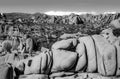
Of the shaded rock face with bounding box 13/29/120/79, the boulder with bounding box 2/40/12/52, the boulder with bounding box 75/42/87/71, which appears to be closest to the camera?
the shaded rock face with bounding box 13/29/120/79

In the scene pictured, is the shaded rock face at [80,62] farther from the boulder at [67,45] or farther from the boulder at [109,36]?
the boulder at [109,36]

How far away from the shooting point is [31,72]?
1297 inches

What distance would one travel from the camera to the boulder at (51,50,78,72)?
32.3 metres

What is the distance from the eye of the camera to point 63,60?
106 feet

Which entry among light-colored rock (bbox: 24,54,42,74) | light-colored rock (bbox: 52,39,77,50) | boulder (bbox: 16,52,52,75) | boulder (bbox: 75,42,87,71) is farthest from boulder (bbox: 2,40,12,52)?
boulder (bbox: 75,42,87,71)

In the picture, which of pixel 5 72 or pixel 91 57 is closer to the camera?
pixel 5 72

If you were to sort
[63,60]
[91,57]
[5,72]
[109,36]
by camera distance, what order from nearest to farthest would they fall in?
[5,72] → [63,60] → [91,57] → [109,36]

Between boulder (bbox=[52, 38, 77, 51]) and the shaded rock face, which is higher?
boulder (bbox=[52, 38, 77, 51])

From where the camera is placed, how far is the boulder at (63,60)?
1272 inches

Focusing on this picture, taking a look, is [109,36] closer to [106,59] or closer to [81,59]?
[106,59]

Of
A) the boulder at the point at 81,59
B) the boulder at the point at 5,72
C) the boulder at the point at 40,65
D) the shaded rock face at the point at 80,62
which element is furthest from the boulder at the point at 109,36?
the boulder at the point at 5,72

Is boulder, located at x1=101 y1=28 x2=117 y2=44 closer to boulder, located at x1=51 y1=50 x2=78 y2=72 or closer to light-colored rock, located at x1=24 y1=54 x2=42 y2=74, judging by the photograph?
boulder, located at x1=51 y1=50 x2=78 y2=72

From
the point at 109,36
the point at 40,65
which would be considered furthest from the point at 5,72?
the point at 109,36

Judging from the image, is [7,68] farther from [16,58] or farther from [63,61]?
[16,58]
